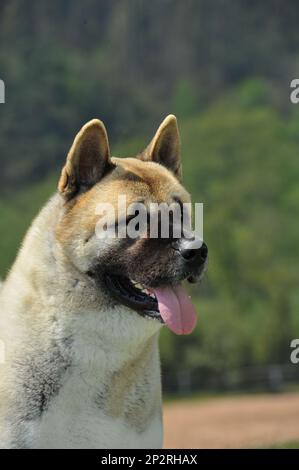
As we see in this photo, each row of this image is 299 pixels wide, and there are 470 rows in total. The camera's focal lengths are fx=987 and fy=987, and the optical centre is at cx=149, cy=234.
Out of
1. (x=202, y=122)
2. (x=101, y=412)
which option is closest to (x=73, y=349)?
(x=101, y=412)

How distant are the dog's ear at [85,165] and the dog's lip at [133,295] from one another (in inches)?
23.4

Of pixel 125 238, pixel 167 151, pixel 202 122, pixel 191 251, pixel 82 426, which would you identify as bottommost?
pixel 82 426

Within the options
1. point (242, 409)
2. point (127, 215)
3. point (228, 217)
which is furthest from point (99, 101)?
point (127, 215)

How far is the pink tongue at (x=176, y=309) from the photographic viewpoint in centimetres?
566

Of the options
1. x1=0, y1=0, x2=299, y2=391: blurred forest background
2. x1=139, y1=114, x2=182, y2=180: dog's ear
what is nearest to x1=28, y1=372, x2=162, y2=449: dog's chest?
x1=139, y1=114, x2=182, y2=180: dog's ear

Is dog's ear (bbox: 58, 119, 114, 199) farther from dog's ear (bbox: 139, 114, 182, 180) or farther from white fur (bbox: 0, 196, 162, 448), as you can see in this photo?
dog's ear (bbox: 139, 114, 182, 180)

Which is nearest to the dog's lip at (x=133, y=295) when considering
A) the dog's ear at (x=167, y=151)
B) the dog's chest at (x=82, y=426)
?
the dog's chest at (x=82, y=426)

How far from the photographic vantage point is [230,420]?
118ft

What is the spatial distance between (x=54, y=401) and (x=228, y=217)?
49.2 meters

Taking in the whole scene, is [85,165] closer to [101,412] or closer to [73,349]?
[73,349]

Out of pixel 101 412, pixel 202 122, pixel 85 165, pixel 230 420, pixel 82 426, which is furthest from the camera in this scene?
pixel 202 122

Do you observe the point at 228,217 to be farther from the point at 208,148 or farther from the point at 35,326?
the point at 35,326

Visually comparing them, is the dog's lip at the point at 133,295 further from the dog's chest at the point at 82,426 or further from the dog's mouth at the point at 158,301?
the dog's chest at the point at 82,426

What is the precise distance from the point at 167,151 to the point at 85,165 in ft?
2.43
